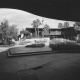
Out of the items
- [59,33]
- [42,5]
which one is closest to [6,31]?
[42,5]

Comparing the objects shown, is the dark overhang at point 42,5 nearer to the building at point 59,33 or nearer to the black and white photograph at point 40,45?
the black and white photograph at point 40,45

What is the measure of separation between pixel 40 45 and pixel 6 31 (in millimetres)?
13601

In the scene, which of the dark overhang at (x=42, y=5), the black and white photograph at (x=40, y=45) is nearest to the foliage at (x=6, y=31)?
the black and white photograph at (x=40, y=45)

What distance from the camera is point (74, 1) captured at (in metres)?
7.76

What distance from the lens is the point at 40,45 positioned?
2588cm

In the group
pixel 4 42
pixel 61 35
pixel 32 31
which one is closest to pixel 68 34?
pixel 61 35

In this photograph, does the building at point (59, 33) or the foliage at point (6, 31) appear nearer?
the foliage at point (6, 31)

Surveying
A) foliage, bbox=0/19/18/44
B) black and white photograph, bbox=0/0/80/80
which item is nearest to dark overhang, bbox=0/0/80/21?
black and white photograph, bbox=0/0/80/80

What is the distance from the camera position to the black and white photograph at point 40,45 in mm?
7551

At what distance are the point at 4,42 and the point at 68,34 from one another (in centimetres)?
2764

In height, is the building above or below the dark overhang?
below

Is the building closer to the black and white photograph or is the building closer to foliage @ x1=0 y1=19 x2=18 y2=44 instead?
the black and white photograph

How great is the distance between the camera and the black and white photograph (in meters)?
7.55

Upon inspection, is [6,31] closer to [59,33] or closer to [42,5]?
[42,5]
